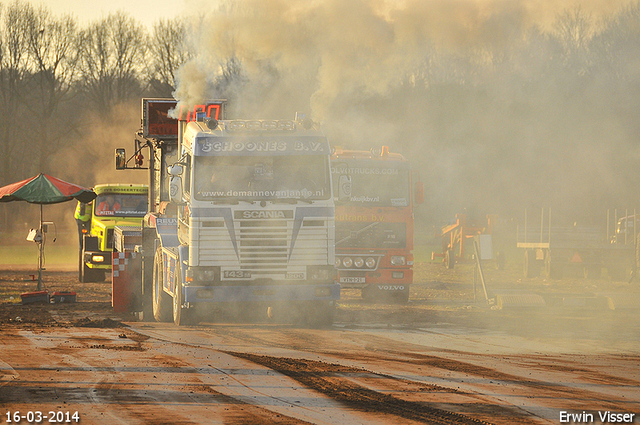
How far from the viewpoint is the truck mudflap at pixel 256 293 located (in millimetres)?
12609

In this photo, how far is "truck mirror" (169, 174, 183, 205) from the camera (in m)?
13.1

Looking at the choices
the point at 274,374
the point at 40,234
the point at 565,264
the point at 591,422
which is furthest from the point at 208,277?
the point at 565,264

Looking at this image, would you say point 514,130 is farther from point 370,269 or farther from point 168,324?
point 168,324

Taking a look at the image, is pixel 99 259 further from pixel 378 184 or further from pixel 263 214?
pixel 263 214

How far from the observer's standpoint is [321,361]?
9.96 meters

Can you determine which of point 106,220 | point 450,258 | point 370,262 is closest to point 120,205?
point 106,220

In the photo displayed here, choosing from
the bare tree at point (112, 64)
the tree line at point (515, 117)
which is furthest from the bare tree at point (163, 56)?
the tree line at point (515, 117)

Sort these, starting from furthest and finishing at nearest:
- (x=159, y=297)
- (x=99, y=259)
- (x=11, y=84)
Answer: (x=11, y=84) < (x=99, y=259) < (x=159, y=297)

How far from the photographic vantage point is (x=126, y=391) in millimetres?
7977

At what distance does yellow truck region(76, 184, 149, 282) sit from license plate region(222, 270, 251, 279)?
1097cm

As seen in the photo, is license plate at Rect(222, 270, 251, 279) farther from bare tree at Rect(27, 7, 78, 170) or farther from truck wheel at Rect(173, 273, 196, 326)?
bare tree at Rect(27, 7, 78, 170)

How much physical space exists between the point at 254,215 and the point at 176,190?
1.40 meters

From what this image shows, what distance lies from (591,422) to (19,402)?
16.3ft

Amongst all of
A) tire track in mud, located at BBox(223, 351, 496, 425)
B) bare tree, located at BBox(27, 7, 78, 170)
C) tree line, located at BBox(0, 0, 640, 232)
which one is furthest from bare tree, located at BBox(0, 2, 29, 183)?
tire track in mud, located at BBox(223, 351, 496, 425)
